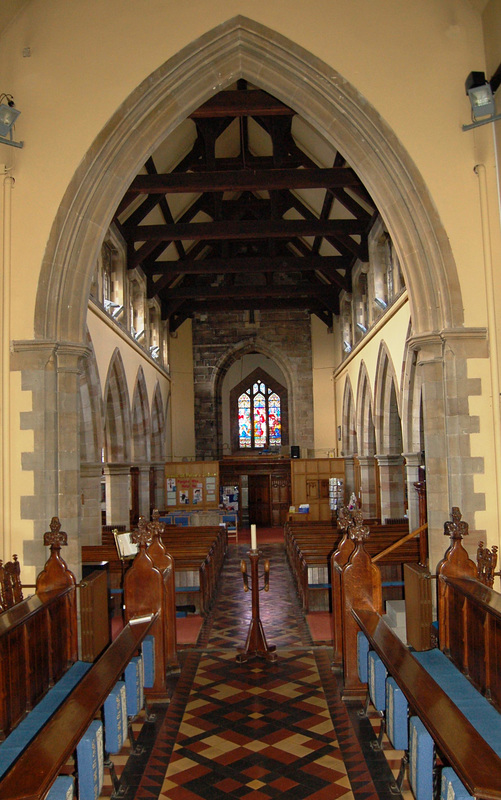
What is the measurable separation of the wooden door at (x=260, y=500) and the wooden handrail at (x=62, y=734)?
16.0 metres

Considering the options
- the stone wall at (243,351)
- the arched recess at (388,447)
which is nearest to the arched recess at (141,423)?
the stone wall at (243,351)

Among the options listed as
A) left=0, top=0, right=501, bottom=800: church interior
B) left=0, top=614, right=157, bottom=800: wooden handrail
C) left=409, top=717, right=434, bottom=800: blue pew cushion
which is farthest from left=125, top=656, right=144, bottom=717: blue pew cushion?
left=409, top=717, right=434, bottom=800: blue pew cushion

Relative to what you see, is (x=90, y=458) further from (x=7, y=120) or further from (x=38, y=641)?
(x=38, y=641)

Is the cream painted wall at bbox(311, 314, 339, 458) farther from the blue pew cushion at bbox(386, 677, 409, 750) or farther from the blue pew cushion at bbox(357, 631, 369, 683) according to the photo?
the blue pew cushion at bbox(386, 677, 409, 750)

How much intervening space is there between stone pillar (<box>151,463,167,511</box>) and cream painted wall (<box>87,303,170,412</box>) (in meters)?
1.81

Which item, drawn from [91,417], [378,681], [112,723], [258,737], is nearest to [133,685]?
[112,723]

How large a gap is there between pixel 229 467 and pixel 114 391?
717cm

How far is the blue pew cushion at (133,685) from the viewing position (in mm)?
3974

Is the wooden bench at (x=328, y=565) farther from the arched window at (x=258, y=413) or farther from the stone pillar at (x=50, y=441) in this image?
the arched window at (x=258, y=413)

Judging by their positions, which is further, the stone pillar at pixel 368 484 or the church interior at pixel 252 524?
the stone pillar at pixel 368 484

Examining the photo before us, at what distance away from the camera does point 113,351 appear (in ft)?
40.0

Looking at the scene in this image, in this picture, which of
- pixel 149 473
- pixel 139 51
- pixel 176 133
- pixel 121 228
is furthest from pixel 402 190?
pixel 149 473

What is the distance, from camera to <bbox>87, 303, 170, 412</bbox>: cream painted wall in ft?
35.6

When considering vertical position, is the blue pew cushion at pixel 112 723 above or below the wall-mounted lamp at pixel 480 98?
below
